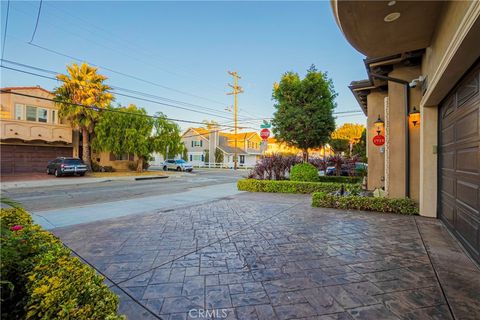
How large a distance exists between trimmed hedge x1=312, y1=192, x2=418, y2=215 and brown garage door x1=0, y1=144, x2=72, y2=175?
975 inches

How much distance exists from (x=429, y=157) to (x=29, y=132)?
26.0 m

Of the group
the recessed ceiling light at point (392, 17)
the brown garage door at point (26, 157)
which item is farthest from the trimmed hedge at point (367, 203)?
the brown garage door at point (26, 157)

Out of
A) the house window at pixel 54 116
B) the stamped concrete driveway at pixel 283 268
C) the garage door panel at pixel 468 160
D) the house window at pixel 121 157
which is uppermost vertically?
the house window at pixel 54 116

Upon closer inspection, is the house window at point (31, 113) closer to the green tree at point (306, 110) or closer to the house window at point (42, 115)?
the house window at point (42, 115)

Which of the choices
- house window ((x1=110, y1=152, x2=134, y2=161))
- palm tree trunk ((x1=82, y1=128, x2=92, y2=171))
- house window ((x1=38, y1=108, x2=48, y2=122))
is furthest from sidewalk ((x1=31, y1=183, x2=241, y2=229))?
house window ((x1=110, y1=152, x2=134, y2=161))

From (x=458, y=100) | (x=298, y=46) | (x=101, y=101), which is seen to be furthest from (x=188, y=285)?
(x=101, y=101)

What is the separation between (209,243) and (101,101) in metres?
21.3

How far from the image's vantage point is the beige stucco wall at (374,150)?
9.88 m

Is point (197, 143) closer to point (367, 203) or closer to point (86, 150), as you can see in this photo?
point (86, 150)

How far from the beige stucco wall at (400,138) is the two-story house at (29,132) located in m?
24.8

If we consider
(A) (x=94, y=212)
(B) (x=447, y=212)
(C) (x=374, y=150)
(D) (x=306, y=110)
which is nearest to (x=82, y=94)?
(A) (x=94, y=212)

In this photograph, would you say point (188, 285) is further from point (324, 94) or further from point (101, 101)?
point (101, 101)

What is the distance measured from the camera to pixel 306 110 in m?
12.1

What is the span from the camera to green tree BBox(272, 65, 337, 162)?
12047 millimetres
